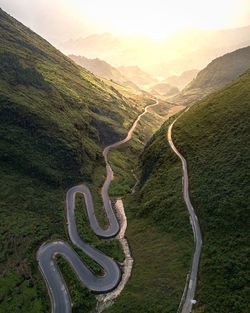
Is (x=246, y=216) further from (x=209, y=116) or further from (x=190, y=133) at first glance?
(x=209, y=116)

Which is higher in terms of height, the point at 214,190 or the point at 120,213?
the point at 214,190

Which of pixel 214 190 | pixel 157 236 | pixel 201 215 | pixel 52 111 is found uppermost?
pixel 52 111

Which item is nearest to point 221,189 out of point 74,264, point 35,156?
point 74,264

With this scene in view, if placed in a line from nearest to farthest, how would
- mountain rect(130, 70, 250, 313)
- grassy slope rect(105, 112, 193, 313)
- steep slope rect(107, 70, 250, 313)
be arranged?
mountain rect(130, 70, 250, 313)
steep slope rect(107, 70, 250, 313)
grassy slope rect(105, 112, 193, 313)

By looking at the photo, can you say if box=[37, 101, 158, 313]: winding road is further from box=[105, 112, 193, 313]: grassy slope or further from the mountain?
the mountain

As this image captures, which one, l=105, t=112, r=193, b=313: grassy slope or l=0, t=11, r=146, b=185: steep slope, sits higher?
l=0, t=11, r=146, b=185: steep slope

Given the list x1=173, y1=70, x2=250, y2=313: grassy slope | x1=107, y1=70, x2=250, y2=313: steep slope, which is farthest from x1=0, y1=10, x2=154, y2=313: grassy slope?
x1=173, y1=70, x2=250, y2=313: grassy slope

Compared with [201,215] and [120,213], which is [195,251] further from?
[120,213]
